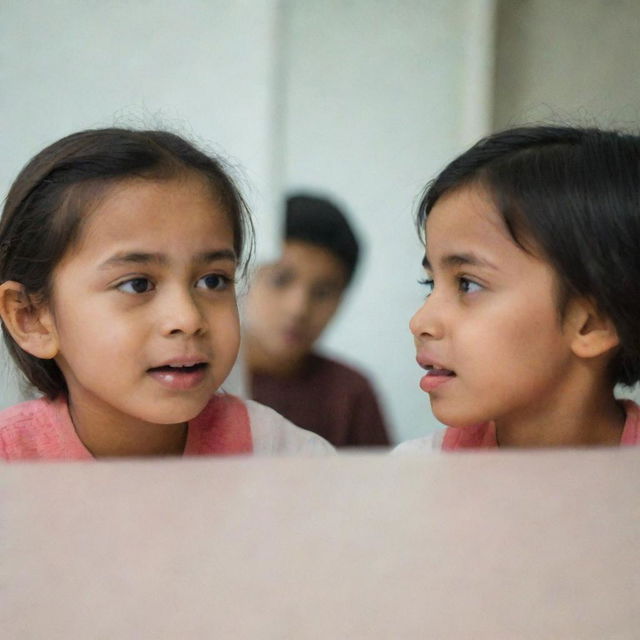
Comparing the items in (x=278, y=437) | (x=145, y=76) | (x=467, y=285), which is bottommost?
(x=278, y=437)

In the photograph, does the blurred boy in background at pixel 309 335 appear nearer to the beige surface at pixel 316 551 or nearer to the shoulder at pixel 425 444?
the shoulder at pixel 425 444

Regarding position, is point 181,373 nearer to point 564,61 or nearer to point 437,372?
point 437,372

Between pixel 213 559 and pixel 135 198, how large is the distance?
18cm

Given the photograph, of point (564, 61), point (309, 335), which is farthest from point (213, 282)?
point (564, 61)

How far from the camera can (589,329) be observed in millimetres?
502

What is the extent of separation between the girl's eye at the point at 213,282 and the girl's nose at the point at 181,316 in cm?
1

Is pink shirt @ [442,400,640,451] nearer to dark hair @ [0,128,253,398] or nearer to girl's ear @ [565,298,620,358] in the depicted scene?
girl's ear @ [565,298,620,358]

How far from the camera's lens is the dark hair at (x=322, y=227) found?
0.55 meters

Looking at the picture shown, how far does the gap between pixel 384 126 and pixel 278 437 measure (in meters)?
0.20

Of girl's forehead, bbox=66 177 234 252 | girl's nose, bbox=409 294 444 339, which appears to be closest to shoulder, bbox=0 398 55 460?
girl's forehead, bbox=66 177 234 252

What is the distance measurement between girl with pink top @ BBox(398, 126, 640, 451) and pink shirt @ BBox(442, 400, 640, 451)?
0.11ft

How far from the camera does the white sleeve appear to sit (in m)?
0.53

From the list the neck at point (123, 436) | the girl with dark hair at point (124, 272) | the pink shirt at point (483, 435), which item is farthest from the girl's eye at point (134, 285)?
the pink shirt at point (483, 435)

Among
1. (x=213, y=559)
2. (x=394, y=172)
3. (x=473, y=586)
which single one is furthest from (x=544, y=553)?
(x=394, y=172)
